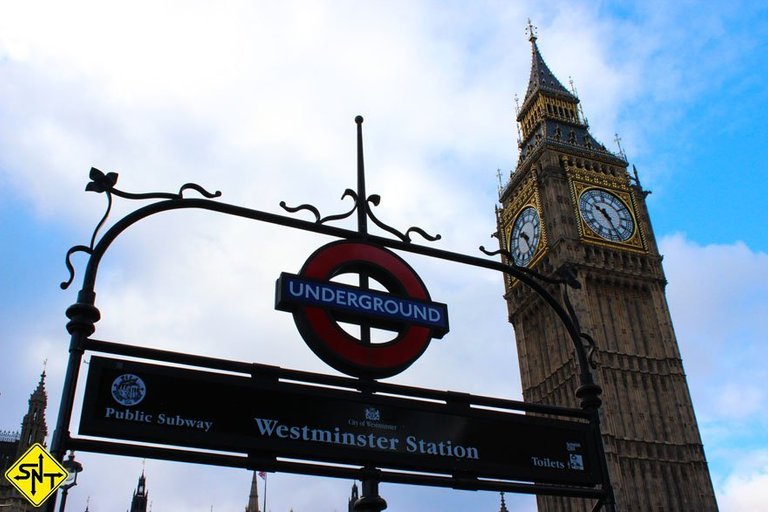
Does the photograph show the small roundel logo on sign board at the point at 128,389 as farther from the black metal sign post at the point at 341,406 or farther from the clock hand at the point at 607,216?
the clock hand at the point at 607,216

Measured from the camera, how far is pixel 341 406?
25.8 feet

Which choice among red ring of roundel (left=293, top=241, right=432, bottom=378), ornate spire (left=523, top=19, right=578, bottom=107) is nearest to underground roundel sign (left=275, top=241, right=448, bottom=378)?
red ring of roundel (left=293, top=241, right=432, bottom=378)

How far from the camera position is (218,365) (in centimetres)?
759

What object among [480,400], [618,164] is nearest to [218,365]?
[480,400]

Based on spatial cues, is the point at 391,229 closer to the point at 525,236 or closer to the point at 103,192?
the point at 103,192

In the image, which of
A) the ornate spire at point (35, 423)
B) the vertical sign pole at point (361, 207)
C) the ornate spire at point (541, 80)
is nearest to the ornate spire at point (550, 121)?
the ornate spire at point (541, 80)

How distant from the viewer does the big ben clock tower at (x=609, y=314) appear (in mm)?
50219

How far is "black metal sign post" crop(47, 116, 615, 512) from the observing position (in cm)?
705

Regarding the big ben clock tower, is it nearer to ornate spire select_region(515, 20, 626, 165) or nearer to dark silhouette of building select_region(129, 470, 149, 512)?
ornate spire select_region(515, 20, 626, 165)

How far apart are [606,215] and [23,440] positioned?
147 ft
